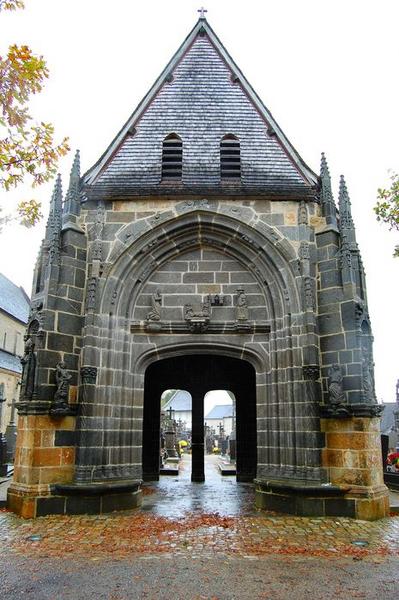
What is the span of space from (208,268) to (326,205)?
2.80 m

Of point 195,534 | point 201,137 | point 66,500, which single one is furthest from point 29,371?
point 201,137

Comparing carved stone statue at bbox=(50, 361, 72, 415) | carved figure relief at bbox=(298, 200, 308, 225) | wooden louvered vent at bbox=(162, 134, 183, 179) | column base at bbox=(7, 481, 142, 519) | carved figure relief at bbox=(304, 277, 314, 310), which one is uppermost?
wooden louvered vent at bbox=(162, 134, 183, 179)

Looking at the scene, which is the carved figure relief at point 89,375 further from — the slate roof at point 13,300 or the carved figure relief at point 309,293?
the slate roof at point 13,300

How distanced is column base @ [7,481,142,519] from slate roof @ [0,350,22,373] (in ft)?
70.9

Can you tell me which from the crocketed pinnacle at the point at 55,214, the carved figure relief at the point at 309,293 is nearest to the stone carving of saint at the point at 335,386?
the carved figure relief at the point at 309,293

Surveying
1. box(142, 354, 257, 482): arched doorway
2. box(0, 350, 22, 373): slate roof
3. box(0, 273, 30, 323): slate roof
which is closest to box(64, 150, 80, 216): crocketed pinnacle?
box(142, 354, 257, 482): arched doorway

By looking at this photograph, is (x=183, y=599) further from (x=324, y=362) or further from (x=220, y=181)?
(x=220, y=181)

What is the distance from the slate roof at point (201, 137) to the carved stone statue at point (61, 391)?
3.78 metres

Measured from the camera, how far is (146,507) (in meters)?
9.26

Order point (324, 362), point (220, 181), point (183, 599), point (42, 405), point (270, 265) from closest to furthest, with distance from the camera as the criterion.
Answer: point (183, 599) → point (42, 405) → point (324, 362) → point (270, 265) → point (220, 181)

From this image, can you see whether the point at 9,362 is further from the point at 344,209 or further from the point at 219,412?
the point at 219,412

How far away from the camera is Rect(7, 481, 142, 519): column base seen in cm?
822

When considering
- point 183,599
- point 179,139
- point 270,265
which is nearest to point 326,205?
point 270,265

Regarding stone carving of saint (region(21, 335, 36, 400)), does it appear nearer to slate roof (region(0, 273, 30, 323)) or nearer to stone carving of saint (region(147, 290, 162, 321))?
stone carving of saint (region(147, 290, 162, 321))
